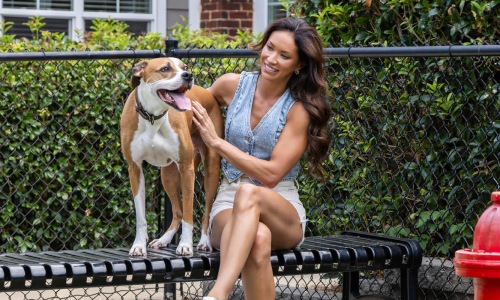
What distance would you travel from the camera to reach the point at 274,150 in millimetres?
4789

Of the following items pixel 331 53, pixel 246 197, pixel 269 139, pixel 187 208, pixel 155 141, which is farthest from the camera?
pixel 331 53

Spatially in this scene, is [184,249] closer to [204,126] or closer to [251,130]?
[204,126]

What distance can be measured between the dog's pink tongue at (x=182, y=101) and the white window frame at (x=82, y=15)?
586 cm

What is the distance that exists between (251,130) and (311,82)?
0.38 metres

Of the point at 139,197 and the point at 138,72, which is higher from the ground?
the point at 138,72

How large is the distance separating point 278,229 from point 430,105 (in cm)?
133

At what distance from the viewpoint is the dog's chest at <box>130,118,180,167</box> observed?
4.63 metres

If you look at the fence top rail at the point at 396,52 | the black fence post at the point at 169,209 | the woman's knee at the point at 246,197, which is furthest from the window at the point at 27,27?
the woman's knee at the point at 246,197

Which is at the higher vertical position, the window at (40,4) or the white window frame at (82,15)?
the window at (40,4)

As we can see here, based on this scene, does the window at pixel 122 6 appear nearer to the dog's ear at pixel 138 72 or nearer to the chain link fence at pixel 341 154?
the chain link fence at pixel 341 154

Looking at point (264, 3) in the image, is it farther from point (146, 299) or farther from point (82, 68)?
point (146, 299)

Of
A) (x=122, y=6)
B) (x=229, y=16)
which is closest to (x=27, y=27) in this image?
(x=122, y=6)

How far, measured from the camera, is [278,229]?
4.69m

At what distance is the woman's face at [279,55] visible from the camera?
15.8 ft
